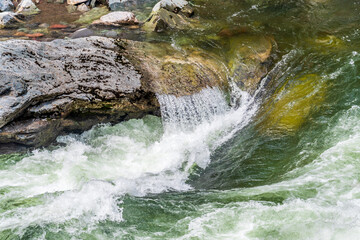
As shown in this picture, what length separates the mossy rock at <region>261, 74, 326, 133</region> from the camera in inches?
257

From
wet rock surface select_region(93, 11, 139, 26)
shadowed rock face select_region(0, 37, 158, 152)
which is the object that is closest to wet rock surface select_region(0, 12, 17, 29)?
wet rock surface select_region(93, 11, 139, 26)

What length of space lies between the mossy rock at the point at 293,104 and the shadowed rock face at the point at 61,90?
246 cm

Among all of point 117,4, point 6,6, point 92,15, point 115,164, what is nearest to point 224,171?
point 115,164

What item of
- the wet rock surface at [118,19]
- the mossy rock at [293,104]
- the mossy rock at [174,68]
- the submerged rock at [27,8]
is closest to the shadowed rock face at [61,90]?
the mossy rock at [174,68]

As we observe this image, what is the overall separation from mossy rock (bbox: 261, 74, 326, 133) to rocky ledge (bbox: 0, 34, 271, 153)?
85 centimetres

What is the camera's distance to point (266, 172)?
5465 millimetres

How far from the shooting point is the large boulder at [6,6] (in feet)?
42.0

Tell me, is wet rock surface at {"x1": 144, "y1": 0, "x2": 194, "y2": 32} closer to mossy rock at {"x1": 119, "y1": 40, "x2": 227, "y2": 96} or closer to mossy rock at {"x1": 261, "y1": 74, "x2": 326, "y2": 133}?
mossy rock at {"x1": 119, "y1": 40, "x2": 227, "y2": 96}

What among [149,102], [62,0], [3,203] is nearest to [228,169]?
[149,102]

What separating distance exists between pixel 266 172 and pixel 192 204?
151 centimetres

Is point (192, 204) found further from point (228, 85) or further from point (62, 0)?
point (62, 0)

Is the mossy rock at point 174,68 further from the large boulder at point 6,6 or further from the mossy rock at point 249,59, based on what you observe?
the large boulder at point 6,6

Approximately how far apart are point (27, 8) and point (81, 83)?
8083mm

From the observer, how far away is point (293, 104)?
23.0 feet
